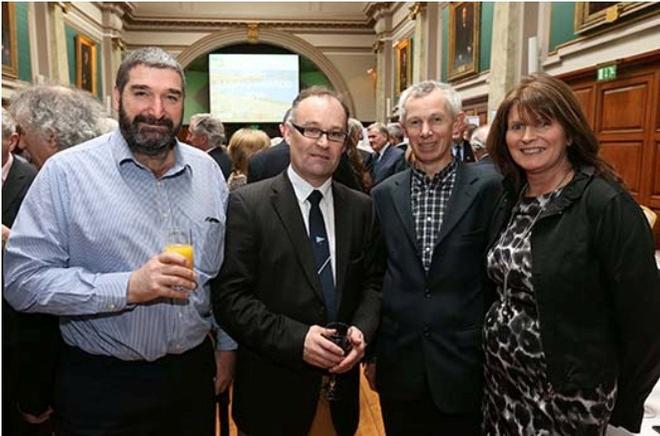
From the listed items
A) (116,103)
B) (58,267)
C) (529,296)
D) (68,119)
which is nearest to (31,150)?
(68,119)

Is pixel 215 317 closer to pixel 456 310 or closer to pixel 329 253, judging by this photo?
pixel 329 253

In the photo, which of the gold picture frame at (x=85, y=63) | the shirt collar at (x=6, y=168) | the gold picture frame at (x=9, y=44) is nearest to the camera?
the shirt collar at (x=6, y=168)

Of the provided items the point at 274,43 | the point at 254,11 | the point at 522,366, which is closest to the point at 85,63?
→ the point at 254,11

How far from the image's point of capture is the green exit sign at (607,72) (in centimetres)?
506

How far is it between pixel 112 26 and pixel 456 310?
13.6 metres

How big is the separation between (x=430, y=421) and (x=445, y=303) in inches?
18.1

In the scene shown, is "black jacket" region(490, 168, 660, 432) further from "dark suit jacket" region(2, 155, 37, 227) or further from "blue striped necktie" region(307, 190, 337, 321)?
"dark suit jacket" region(2, 155, 37, 227)

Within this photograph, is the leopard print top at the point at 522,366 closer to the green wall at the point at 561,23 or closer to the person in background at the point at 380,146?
the person in background at the point at 380,146

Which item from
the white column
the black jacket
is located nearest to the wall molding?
the white column

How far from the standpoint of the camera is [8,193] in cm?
197

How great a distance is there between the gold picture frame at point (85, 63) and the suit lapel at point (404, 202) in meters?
10.5

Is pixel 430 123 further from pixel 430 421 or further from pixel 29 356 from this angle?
pixel 29 356

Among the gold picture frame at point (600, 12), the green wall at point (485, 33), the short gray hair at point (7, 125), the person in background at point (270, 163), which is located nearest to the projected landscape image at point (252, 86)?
the green wall at point (485, 33)

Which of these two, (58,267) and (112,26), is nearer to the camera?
(58,267)
